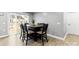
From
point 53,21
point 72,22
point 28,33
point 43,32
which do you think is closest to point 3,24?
point 28,33

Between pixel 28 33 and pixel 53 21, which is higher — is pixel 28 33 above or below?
below

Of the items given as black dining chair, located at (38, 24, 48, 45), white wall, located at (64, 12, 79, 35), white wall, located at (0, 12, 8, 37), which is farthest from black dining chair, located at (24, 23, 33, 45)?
white wall, located at (64, 12, 79, 35)

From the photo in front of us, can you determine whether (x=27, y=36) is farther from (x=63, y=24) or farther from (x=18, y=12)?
(x=63, y=24)

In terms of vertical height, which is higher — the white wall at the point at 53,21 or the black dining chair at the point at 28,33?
the white wall at the point at 53,21

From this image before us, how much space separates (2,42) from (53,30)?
85 cm

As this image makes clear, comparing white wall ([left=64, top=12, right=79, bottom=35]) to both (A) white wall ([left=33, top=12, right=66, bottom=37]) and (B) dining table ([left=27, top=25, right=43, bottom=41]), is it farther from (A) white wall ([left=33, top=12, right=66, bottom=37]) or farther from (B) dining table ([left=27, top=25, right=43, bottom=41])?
(B) dining table ([left=27, top=25, right=43, bottom=41])

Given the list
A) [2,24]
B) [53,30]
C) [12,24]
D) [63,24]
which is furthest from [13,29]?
[63,24]

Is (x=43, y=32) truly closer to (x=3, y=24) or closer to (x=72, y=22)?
(x=72, y=22)

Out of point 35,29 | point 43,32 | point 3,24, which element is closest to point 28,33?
point 35,29

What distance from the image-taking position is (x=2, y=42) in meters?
1.48

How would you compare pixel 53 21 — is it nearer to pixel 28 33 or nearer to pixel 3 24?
pixel 28 33

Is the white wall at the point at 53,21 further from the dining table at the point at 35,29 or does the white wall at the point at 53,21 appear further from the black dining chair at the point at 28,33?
the black dining chair at the point at 28,33

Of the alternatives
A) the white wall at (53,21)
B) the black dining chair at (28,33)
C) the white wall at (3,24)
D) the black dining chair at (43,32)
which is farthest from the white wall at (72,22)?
the white wall at (3,24)
